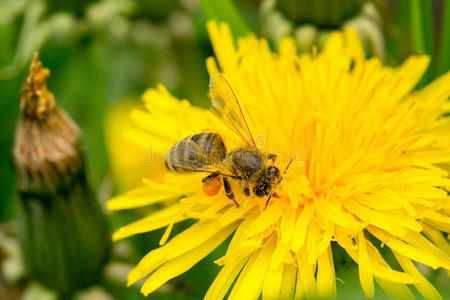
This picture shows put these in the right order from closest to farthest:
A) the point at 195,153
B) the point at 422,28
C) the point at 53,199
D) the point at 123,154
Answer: the point at 195,153 < the point at 53,199 < the point at 422,28 < the point at 123,154

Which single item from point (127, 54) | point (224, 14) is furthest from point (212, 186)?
point (127, 54)

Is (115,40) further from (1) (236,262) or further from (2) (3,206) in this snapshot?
(1) (236,262)

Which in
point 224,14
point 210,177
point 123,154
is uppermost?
point 224,14

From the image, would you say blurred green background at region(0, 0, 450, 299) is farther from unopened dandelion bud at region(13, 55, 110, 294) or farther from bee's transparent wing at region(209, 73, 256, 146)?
bee's transparent wing at region(209, 73, 256, 146)

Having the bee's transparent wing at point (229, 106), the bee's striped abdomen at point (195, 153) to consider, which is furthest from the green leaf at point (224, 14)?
the bee's striped abdomen at point (195, 153)

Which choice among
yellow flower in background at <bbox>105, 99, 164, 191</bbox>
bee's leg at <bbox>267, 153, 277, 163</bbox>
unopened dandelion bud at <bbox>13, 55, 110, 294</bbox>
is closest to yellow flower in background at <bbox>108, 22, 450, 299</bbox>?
bee's leg at <bbox>267, 153, 277, 163</bbox>

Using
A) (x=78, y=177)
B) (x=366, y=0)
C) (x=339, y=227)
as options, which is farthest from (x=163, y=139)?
(x=366, y=0)

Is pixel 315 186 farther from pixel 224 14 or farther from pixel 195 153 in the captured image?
pixel 224 14
